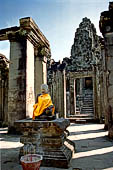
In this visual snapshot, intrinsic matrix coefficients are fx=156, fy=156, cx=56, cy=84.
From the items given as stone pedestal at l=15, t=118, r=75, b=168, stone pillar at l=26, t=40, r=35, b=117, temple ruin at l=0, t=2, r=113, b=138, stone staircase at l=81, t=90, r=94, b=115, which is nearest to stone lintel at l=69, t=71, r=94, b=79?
temple ruin at l=0, t=2, r=113, b=138

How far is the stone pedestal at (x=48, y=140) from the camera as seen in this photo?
11.1 ft

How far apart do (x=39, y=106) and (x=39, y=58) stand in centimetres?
573

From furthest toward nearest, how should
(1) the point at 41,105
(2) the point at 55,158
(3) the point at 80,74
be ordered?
(3) the point at 80,74, (1) the point at 41,105, (2) the point at 55,158

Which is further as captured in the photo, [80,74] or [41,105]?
[80,74]

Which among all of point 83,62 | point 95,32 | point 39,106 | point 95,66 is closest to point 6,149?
point 39,106

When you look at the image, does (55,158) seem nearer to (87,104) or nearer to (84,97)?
(87,104)

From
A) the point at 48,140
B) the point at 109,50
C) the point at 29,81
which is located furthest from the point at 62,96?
the point at 48,140

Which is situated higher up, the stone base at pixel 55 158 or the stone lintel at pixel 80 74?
the stone lintel at pixel 80 74

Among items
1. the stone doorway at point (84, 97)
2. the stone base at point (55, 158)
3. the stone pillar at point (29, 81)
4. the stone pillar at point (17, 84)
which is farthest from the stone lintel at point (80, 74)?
the stone base at point (55, 158)

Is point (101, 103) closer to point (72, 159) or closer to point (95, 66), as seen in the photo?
point (95, 66)

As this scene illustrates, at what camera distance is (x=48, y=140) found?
3529 mm

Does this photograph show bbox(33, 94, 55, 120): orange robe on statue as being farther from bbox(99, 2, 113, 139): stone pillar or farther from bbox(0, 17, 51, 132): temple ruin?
bbox(99, 2, 113, 139): stone pillar

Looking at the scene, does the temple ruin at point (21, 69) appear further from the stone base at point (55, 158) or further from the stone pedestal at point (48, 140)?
the stone base at point (55, 158)

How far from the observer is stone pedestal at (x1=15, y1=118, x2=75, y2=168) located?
337 cm
